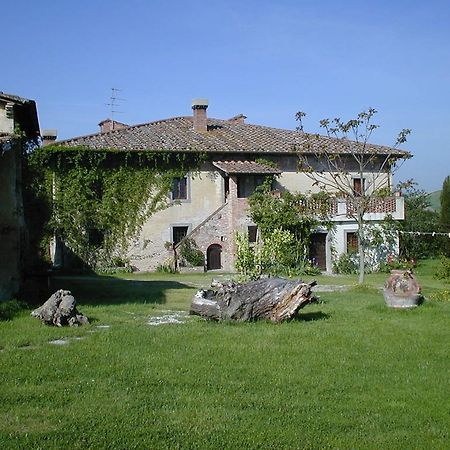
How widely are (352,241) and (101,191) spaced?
502 inches

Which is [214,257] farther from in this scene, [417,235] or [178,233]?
[417,235]

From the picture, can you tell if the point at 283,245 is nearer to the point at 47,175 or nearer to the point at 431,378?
the point at 47,175

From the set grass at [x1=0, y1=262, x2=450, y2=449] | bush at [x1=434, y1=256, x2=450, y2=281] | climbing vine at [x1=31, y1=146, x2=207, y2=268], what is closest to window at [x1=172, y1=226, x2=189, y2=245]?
climbing vine at [x1=31, y1=146, x2=207, y2=268]

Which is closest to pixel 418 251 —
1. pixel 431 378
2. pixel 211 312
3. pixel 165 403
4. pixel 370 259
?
pixel 370 259

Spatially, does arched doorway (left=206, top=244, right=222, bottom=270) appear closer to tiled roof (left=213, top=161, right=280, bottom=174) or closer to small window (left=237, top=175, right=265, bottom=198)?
small window (left=237, top=175, right=265, bottom=198)

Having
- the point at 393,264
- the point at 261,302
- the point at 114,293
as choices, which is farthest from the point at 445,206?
the point at 261,302

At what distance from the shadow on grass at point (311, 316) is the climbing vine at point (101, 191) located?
705 inches

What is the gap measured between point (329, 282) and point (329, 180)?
354 inches

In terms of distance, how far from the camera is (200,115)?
34.5 meters

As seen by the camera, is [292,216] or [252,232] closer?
[292,216]

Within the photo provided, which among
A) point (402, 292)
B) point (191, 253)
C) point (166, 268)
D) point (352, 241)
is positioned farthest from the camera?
point (352, 241)

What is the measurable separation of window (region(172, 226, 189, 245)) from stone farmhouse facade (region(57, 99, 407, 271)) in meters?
0.05

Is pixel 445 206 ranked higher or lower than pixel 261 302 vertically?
higher

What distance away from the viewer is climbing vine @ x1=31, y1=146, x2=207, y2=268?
97.4 feet
